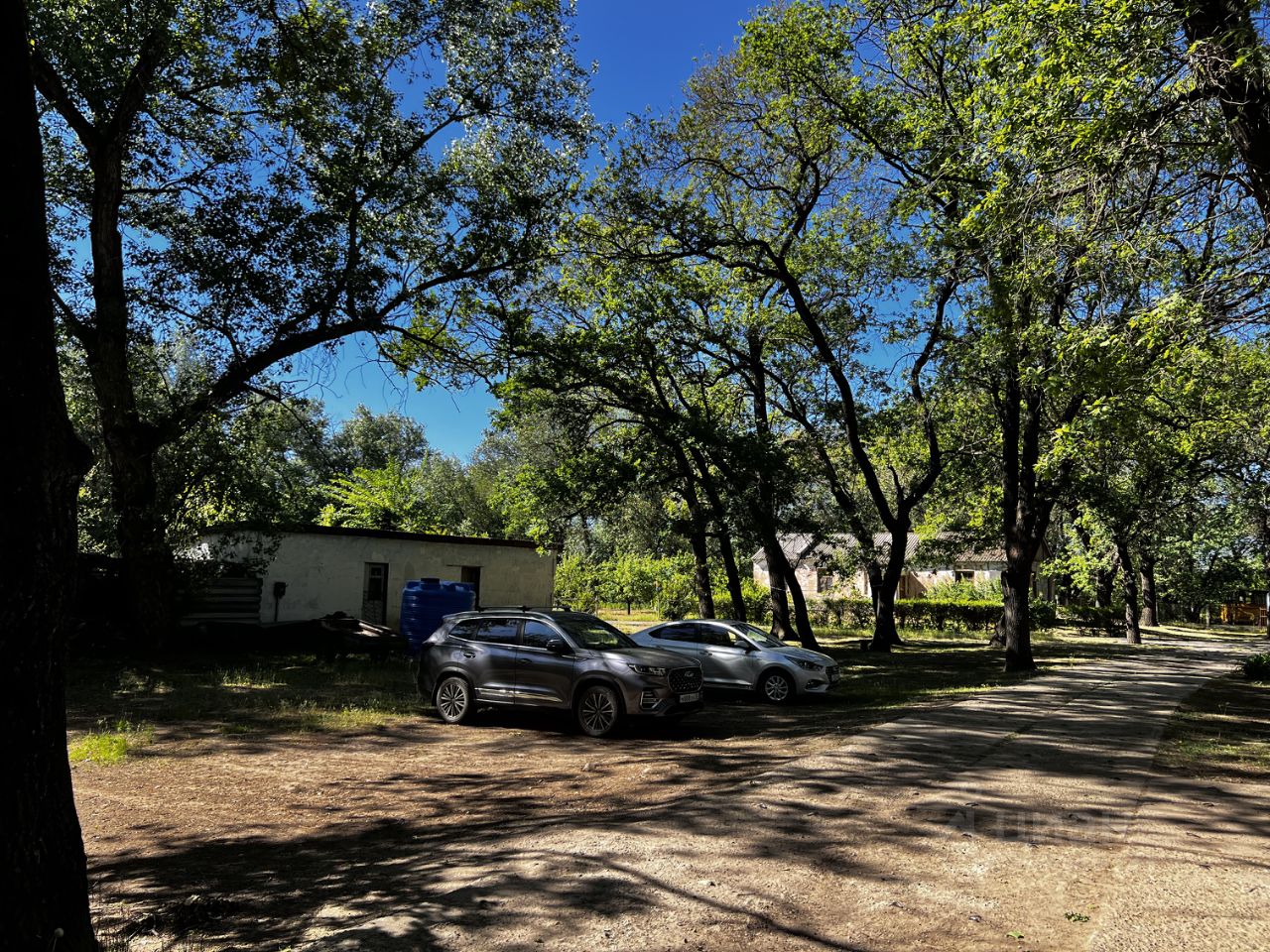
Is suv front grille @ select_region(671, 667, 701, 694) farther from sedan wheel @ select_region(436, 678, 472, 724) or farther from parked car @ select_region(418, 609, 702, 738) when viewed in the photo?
sedan wheel @ select_region(436, 678, 472, 724)

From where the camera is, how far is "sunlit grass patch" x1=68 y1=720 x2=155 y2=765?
8531 millimetres

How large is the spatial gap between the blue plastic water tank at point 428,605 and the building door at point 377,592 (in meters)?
5.14

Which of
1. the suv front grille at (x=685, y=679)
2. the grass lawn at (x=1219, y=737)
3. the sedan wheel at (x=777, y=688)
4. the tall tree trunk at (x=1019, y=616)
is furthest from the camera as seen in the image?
the tall tree trunk at (x=1019, y=616)

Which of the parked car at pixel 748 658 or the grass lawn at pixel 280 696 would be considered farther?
the parked car at pixel 748 658

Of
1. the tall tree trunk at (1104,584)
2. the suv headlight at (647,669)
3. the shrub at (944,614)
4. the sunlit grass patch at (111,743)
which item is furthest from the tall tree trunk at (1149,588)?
the sunlit grass patch at (111,743)

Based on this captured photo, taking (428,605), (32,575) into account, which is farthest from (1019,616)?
(32,575)

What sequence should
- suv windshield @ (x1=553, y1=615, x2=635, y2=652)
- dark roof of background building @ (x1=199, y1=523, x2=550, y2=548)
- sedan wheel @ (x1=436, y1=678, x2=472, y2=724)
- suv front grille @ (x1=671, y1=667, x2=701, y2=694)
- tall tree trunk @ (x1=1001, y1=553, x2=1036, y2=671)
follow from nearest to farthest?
suv front grille @ (x1=671, y1=667, x2=701, y2=694) < suv windshield @ (x1=553, y1=615, x2=635, y2=652) < sedan wheel @ (x1=436, y1=678, x2=472, y2=724) < tall tree trunk @ (x1=1001, y1=553, x2=1036, y2=671) < dark roof of background building @ (x1=199, y1=523, x2=550, y2=548)

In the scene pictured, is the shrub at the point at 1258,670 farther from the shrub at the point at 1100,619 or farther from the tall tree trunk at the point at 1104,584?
the tall tree trunk at the point at 1104,584

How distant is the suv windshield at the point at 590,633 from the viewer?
10922 mm

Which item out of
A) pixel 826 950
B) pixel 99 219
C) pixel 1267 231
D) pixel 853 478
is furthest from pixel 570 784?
pixel 853 478

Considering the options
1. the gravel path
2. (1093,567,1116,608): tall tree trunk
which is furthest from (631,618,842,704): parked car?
(1093,567,1116,608): tall tree trunk

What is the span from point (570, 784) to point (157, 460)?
13.5m

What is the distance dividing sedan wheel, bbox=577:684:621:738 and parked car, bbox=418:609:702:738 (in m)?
0.01

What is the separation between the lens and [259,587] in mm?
22125
